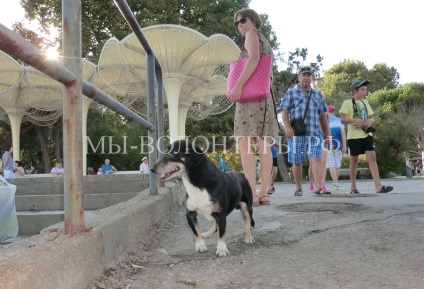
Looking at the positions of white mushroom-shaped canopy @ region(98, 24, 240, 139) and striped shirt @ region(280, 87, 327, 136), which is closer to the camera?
striped shirt @ region(280, 87, 327, 136)

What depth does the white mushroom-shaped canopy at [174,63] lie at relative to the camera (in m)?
17.7

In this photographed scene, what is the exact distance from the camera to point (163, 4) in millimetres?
25672

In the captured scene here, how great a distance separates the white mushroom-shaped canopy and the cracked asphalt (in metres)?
12.9

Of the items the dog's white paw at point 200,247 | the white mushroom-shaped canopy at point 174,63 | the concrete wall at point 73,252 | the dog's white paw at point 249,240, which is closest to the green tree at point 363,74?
the white mushroom-shaped canopy at point 174,63

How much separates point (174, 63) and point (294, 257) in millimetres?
17688

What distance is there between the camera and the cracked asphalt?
215 cm

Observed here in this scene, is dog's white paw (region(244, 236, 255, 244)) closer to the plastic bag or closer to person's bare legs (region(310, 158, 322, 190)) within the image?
the plastic bag

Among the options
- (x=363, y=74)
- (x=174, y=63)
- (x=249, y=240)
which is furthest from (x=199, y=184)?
(x=363, y=74)

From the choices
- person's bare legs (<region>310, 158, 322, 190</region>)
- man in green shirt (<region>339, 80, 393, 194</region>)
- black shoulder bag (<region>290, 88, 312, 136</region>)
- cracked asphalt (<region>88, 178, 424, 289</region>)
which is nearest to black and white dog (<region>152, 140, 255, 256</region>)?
cracked asphalt (<region>88, 178, 424, 289</region>)

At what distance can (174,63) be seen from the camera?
19656 mm

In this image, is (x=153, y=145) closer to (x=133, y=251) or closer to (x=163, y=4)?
(x=133, y=251)

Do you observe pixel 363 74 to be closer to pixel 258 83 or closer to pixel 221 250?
pixel 258 83

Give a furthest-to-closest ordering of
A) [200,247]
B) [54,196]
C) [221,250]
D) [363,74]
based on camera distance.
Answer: [363,74], [54,196], [200,247], [221,250]

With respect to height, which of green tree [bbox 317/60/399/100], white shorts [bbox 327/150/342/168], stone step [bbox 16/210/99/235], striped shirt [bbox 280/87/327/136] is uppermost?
green tree [bbox 317/60/399/100]
